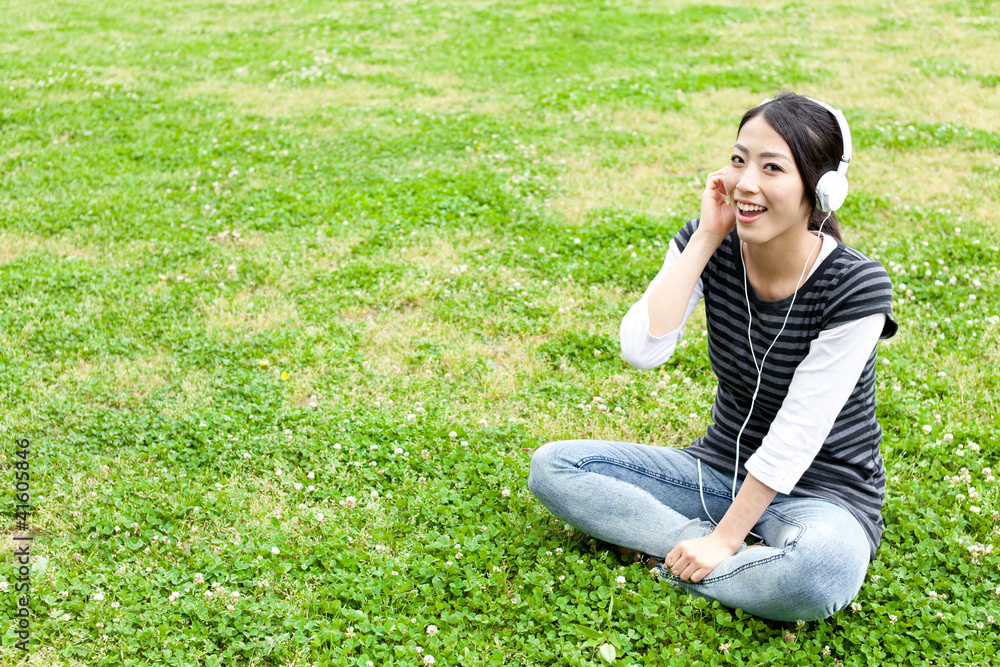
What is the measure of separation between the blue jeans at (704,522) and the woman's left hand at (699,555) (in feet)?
0.14

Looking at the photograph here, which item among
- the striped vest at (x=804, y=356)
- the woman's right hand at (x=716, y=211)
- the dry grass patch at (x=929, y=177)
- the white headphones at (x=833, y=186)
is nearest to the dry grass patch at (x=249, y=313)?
the striped vest at (x=804, y=356)

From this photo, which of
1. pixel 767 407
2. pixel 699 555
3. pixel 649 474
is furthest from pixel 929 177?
pixel 699 555

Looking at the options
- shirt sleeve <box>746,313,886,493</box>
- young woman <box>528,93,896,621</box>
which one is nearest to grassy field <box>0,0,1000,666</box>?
young woman <box>528,93,896,621</box>

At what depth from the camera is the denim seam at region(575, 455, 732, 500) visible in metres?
4.14

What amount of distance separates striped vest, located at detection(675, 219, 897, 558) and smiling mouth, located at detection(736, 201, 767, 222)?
1.19ft

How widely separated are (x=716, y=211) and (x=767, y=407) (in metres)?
0.95

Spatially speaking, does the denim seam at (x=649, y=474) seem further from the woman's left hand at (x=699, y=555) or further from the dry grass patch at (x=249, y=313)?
the dry grass patch at (x=249, y=313)

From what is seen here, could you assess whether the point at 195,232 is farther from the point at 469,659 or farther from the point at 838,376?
the point at 838,376

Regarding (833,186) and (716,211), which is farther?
(716,211)

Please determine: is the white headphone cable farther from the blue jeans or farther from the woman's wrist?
the woman's wrist

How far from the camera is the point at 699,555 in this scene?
3.81m

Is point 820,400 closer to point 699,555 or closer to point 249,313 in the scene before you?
point 699,555

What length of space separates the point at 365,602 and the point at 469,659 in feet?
1.94

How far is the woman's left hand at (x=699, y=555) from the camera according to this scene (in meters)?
3.80
